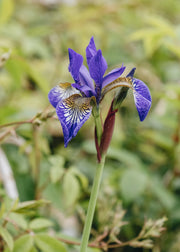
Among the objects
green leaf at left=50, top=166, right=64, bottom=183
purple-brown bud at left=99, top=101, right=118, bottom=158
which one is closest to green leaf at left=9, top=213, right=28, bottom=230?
green leaf at left=50, top=166, right=64, bottom=183

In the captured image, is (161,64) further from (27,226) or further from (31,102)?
(27,226)

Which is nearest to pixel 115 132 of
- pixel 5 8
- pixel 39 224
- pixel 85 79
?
pixel 5 8

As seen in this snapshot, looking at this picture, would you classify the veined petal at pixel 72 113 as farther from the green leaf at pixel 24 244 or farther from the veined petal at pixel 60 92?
the green leaf at pixel 24 244

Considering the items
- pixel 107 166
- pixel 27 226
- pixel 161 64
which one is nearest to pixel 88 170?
pixel 107 166

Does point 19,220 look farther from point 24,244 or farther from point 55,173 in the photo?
point 55,173

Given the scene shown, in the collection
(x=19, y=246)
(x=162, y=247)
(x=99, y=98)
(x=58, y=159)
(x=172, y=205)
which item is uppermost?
(x=99, y=98)

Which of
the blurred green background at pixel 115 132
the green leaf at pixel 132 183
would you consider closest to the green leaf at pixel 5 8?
the blurred green background at pixel 115 132

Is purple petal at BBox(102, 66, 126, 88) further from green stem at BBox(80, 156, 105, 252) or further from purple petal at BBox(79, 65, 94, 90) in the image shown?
green stem at BBox(80, 156, 105, 252)
